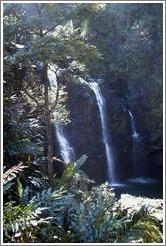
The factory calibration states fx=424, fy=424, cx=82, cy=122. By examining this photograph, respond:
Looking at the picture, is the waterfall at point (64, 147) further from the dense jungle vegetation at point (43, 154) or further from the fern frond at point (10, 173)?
the fern frond at point (10, 173)

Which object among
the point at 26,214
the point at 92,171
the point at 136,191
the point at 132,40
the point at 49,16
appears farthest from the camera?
the point at 132,40

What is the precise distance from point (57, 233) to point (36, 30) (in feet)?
8.24

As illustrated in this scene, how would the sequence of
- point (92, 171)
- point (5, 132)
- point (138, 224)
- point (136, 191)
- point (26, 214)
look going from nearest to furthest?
point (26, 214) → point (138, 224) → point (5, 132) → point (136, 191) → point (92, 171)

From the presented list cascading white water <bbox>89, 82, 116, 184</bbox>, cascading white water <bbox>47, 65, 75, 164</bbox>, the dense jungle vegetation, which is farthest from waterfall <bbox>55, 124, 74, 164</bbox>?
the dense jungle vegetation

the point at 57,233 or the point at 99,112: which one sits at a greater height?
the point at 99,112

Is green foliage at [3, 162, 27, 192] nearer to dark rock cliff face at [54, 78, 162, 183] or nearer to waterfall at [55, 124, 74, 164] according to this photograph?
waterfall at [55, 124, 74, 164]

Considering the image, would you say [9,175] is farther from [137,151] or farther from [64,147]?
[137,151]

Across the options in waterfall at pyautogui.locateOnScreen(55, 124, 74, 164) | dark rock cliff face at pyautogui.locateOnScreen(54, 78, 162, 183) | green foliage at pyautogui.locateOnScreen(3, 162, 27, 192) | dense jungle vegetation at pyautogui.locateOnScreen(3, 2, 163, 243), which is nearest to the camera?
dense jungle vegetation at pyautogui.locateOnScreen(3, 2, 163, 243)

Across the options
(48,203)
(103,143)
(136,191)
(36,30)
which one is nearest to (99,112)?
(103,143)

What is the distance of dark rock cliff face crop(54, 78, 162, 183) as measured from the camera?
364 inches

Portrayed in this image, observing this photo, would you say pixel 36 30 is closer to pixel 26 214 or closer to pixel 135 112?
pixel 26 214

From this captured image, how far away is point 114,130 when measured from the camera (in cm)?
1039

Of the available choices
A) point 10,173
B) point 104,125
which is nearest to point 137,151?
point 104,125

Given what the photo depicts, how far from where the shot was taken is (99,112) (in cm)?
984
